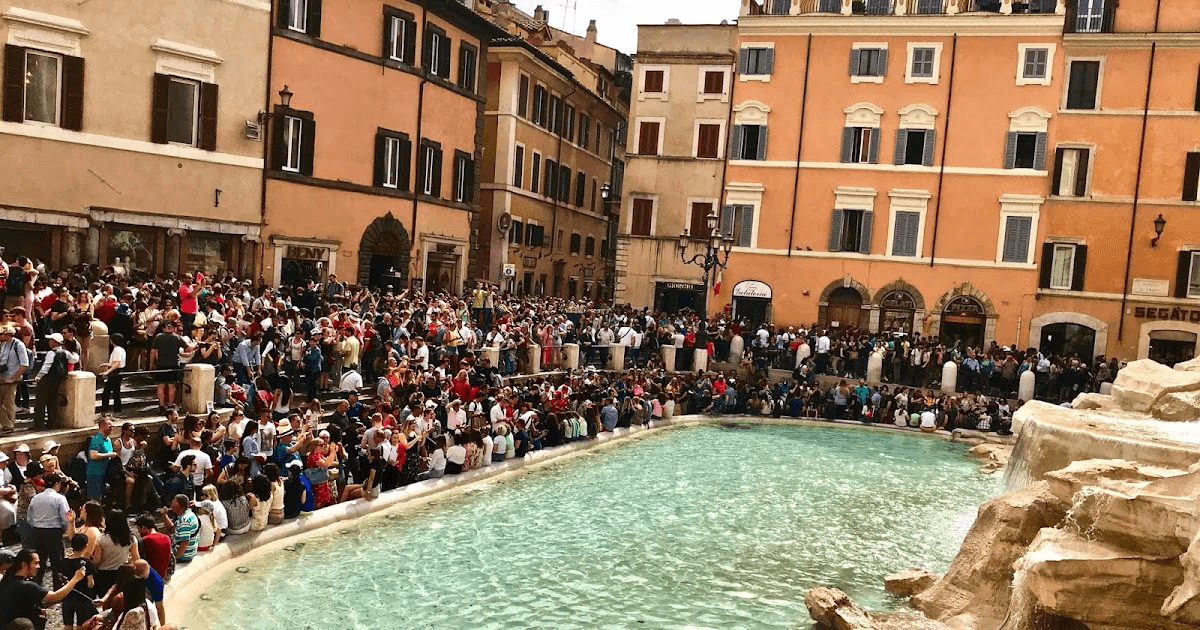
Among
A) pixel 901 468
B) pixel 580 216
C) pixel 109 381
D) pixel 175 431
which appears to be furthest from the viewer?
pixel 580 216

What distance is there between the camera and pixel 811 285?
3588 centimetres

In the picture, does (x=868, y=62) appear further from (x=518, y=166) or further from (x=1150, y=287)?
(x=518, y=166)

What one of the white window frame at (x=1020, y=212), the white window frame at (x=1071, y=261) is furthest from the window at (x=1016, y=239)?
the white window frame at (x=1071, y=261)

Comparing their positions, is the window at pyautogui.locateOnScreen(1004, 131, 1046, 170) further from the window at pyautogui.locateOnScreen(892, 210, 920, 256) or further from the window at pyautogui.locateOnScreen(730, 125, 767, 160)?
the window at pyautogui.locateOnScreen(730, 125, 767, 160)

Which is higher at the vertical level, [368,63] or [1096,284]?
[368,63]

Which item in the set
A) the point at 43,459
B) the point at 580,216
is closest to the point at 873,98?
the point at 580,216

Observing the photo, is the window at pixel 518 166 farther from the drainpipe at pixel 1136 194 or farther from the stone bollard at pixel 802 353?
the drainpipe at pixel 1136 194

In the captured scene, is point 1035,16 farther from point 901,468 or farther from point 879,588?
point 879,588

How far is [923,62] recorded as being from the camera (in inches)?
1362

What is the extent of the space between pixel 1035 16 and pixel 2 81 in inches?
1202

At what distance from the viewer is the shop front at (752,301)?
3641 centimetres

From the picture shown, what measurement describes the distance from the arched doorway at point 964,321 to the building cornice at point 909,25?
9296 mm

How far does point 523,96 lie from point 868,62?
524 inches

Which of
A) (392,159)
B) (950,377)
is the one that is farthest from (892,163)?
(392,159)
